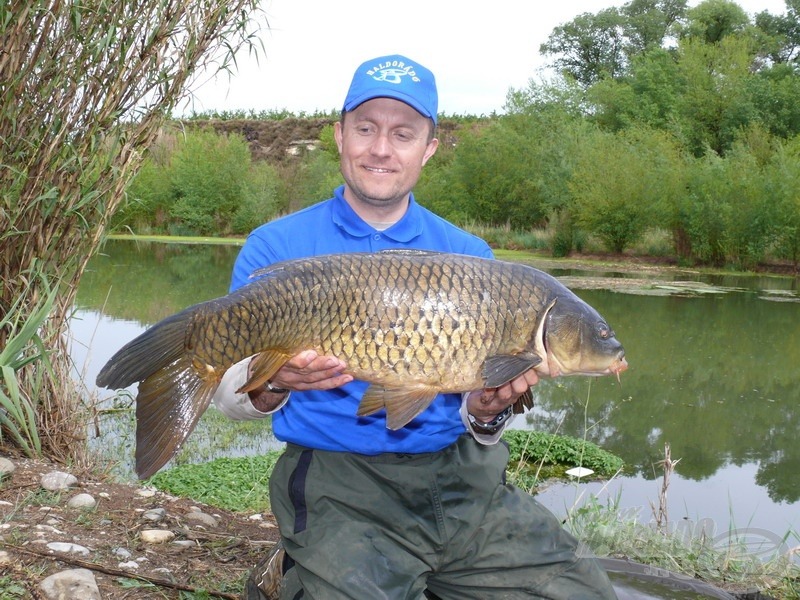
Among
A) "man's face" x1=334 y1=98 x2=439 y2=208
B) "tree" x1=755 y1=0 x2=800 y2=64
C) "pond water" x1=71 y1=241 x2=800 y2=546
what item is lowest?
"pond water" x1=71 y1=241 x2=800 y2=546

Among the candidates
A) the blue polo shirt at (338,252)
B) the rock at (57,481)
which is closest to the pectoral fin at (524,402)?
the blue polo shirt at (338,252)

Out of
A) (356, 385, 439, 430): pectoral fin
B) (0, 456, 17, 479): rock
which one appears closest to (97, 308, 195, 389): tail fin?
(356, 385, 439, 430): pectoral fin

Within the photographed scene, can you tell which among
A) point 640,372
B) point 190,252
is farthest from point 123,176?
point 190,252

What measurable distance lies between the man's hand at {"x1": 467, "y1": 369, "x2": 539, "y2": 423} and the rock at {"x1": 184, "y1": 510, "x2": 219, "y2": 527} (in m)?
1.15

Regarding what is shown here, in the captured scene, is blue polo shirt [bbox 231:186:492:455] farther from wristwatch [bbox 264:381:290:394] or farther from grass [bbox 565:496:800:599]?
grass [bbox 565:496:800:599]

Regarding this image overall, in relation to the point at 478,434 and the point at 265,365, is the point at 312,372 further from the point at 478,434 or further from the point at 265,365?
the point at 478,434

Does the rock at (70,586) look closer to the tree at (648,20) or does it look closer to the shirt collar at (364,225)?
the shirt collar at (364,225)

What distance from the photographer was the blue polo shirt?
6.66ft

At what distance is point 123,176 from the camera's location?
3.34m

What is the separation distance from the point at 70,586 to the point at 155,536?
0.46 metres

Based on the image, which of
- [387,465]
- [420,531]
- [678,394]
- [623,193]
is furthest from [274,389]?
[623,193]

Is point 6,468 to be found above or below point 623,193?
below

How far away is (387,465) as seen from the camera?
2.03m

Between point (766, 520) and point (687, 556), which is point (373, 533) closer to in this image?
point (687, 556)
